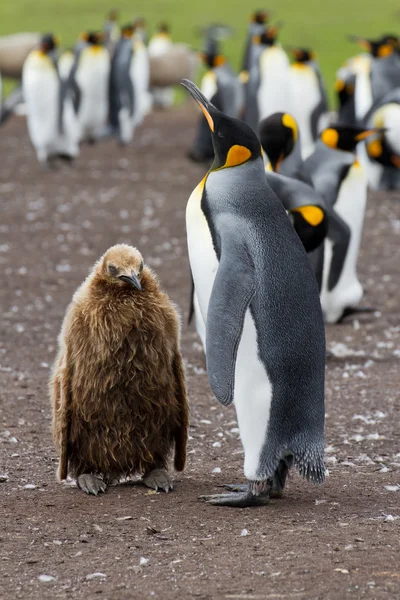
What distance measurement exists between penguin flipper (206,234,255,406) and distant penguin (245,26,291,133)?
35.5 feet

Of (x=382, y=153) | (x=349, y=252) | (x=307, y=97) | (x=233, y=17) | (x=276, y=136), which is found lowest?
(x=233, y=17)

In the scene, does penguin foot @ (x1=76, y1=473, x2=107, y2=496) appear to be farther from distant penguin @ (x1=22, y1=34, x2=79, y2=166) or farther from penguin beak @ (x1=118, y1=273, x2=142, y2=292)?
distant penguin @ (x1=22, y1=34, x2=79, y2=166)

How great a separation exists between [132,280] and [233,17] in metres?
39.0

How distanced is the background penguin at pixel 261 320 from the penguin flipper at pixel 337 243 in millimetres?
3188

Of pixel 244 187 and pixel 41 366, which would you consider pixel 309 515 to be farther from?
pixel 41 366

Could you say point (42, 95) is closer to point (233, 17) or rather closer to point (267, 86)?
point (267, 86)

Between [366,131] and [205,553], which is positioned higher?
[366,131]

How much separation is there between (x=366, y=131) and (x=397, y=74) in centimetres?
733

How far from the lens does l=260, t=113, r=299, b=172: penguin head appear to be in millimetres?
6117

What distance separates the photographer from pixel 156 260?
928 cm

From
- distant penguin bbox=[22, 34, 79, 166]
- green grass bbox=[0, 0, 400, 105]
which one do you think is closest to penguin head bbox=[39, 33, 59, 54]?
distant penguin bbox=[22, 34, 79, 166]

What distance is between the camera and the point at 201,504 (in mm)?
3781

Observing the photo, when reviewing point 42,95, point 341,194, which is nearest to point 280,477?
point 341,194

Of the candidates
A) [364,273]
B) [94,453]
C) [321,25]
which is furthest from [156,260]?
[321,25]
